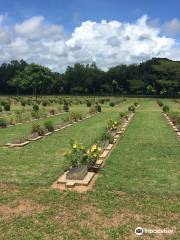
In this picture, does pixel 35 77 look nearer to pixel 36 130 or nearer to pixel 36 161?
pixel 36 130

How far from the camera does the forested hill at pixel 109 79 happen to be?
73562 millimetres

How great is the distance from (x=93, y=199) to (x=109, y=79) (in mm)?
81185

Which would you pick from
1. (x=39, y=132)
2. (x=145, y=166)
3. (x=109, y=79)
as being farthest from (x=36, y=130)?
(x=109, y=79)

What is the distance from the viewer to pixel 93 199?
251 inches

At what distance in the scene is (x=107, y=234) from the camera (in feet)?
16.3

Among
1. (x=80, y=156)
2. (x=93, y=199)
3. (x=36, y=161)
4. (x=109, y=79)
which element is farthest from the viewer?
(x=109, y=79)

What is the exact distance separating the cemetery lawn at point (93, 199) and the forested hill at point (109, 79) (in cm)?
5716

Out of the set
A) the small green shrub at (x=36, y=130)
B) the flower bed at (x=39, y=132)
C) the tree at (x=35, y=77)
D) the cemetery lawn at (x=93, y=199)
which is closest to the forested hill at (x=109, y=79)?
the tree at (x=35, y=77)

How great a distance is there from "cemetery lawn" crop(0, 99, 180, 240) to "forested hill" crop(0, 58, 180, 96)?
5716 centimetres

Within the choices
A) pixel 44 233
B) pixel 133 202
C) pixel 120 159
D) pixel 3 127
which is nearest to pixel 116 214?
pixel 133 202

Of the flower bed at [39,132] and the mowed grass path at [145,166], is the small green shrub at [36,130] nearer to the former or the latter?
the flower bed at [39,132]

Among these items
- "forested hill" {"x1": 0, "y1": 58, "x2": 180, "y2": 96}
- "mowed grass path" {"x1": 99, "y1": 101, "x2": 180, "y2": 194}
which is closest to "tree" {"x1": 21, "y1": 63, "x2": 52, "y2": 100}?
"forested hill" {"x1": 0, "y1": 58, "x2": 180, "y2": 96}

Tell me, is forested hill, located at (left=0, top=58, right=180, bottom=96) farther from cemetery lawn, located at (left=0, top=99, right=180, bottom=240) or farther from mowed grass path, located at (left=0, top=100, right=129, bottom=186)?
cemetery lawn, located at (left=0, top=99, right=180, bottom=240)

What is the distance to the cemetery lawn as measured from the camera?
5.12m
